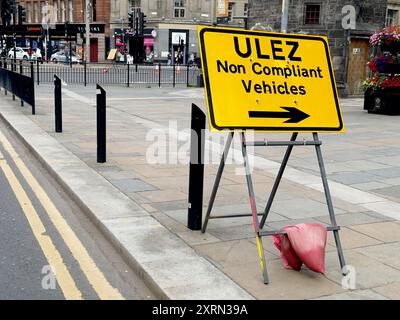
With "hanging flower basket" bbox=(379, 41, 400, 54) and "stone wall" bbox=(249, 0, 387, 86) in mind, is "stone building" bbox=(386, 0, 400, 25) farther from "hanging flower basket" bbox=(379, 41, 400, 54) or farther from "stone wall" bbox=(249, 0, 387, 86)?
"hanging flower basket" bbox=(379, 41, 400, 54)

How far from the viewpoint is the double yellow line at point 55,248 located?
4.18m

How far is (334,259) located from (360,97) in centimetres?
2048

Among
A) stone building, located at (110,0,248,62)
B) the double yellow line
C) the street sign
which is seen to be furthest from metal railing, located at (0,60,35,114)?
stone building, located at (110,0,248,62)

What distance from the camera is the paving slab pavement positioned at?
13.9 ft

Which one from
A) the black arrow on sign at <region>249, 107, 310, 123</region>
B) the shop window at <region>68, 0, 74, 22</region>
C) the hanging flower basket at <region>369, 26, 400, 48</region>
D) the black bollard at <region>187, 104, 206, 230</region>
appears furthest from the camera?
the shop window at <region>68, 0, 74, 22</region>

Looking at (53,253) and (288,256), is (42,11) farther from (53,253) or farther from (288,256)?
(288,256)

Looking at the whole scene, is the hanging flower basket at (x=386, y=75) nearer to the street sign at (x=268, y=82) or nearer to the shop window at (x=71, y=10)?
the street sign at (x=268, y=82)

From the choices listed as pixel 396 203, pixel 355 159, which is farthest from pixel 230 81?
pixel 355 159

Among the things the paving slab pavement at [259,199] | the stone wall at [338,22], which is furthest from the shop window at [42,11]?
the paving slab pavement at [259,199]

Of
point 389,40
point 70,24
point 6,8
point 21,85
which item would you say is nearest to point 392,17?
point 389,40

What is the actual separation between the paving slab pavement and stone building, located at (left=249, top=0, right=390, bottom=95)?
10.0 meters

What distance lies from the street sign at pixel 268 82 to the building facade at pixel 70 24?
55309mm

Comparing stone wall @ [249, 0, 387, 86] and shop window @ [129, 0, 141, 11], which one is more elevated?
shop window @ [129, 0, 141, 11]

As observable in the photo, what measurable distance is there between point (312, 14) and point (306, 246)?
71.2ft
